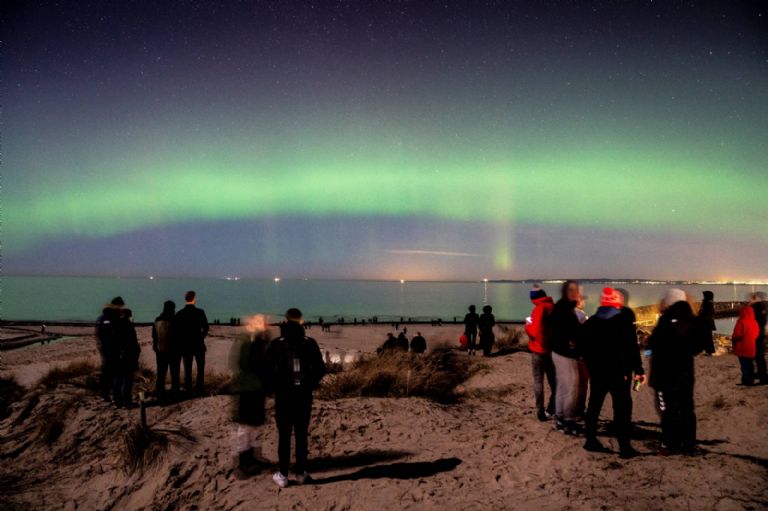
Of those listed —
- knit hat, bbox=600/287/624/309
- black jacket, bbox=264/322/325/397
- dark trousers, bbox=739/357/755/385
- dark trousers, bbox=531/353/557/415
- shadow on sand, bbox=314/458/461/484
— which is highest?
knit hat, bbox=600/287/624/309

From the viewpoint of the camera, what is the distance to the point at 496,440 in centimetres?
700

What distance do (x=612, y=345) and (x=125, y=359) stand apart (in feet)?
28.0

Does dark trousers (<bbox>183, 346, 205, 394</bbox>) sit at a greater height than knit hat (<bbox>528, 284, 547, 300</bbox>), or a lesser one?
lesser

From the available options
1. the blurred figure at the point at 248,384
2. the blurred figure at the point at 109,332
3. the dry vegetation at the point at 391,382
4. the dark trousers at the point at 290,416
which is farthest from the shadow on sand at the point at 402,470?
the blurred figure at the point at 109,332

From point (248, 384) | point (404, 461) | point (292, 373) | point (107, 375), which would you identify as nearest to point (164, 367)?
point (107, 375)

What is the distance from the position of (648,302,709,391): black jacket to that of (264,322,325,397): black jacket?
4126 millimetres

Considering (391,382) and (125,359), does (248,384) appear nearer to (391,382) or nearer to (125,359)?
(125,359)

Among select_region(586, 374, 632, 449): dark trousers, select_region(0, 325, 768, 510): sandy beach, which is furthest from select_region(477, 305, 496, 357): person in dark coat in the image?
select_region(586, 374, 632, 449): dark trousers

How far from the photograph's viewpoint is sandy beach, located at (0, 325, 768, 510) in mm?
5309

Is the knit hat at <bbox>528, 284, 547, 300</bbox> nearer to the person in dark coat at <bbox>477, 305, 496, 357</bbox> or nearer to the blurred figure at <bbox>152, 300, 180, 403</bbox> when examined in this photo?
the blurred figure at <bbox>152, 300, 180, 403</bbox>

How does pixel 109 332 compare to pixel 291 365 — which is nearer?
pixel 291 365

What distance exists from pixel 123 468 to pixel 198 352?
2.59 meters

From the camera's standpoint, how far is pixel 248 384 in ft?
21.1

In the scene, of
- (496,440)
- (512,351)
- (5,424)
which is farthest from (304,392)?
(512,351)
